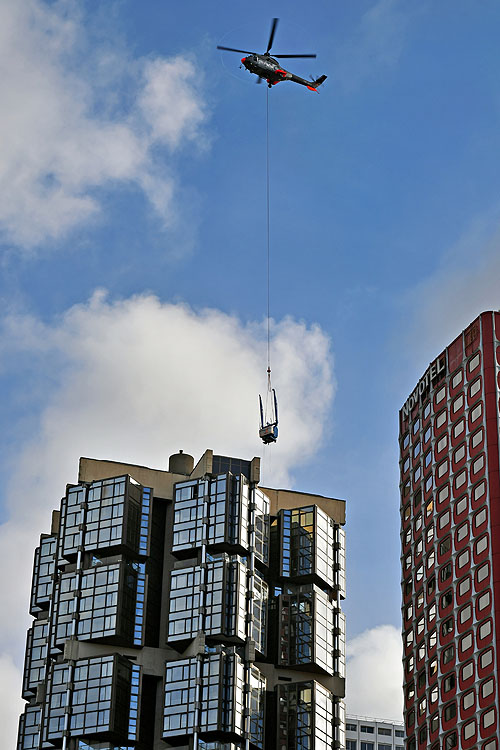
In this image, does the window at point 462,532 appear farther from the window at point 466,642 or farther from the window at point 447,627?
the window at point 466,642

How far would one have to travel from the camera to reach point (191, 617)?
157875 millimetres

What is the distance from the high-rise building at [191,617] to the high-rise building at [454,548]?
21.8 metres

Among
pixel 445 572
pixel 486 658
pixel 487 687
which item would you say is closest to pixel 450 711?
pixel 487 687

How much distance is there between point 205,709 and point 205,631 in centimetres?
935

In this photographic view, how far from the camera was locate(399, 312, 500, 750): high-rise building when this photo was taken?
123875 mm

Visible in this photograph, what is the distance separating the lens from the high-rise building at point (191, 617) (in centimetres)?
15225

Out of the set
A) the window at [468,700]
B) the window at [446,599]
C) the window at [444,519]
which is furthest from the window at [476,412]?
the window at [468,700]

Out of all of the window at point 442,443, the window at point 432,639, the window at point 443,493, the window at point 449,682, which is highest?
the window at point 442,443

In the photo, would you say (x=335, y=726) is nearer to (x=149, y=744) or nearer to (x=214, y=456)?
(x=149, y=744)

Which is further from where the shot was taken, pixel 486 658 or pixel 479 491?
pixel 479 491

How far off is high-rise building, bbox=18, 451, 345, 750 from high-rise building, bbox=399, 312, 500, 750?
→ 71.4 feet

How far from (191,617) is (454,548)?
3767 cm

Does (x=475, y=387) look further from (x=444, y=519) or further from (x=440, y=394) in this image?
(x=444, y=519)

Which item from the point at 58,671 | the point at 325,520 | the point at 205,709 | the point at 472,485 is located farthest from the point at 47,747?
the point at 472,485
